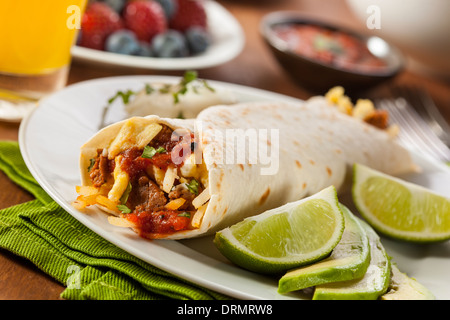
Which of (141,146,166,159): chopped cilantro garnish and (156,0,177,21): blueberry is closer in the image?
(141,146,166,159): chopped cilantro garnish

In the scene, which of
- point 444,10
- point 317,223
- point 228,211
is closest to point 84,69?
point 228,211

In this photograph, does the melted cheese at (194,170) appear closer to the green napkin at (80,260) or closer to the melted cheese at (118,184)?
the melted cheese at (118,184)

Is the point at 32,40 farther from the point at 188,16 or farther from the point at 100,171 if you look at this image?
the point at 188,16

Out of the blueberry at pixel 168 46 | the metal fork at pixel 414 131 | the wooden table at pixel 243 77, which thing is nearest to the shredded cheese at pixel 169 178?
the wooden table at pixel 243 77

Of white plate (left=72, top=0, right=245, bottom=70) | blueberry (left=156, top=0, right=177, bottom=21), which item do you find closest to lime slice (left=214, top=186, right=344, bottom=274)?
white plate (left=72, top=0, right=245, bottom=70)

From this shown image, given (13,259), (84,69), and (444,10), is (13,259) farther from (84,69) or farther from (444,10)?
(444,10)

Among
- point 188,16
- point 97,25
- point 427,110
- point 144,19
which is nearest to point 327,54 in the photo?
point 427,110

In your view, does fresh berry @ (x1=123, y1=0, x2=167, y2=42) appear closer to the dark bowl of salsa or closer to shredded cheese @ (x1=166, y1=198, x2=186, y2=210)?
the dark bowl of salsa
